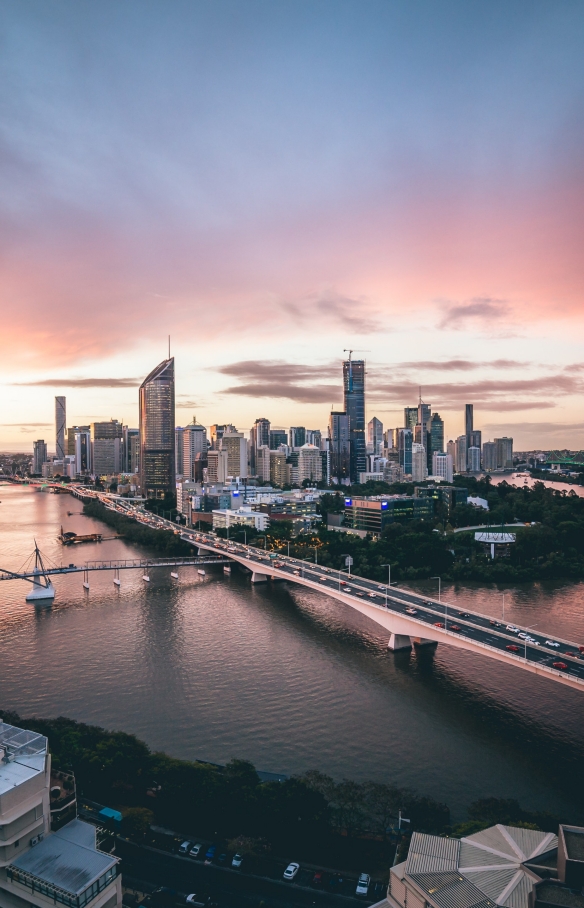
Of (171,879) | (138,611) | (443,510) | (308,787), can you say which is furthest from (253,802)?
(443,510)

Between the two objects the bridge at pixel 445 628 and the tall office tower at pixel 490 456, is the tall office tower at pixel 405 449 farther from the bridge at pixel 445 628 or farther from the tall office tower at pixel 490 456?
the bridge at pixel 445 628

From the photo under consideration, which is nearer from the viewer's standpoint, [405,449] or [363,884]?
[363,884]

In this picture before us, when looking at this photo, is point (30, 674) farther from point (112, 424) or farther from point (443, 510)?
point (112, 424)

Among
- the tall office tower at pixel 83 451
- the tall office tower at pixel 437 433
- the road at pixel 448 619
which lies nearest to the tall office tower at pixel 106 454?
the tall office tower at pixel 83 451

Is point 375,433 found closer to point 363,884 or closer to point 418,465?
point 418,465

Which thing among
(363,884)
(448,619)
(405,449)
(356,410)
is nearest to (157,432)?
(356,410)

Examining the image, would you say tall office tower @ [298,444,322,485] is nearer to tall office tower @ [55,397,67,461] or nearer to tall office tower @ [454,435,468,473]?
tall office tower @ [454,435,468,473]
